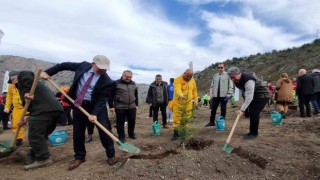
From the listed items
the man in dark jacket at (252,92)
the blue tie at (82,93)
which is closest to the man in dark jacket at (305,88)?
the man in dark jacket at (252,92)

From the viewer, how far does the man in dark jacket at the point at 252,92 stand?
6.63 metres

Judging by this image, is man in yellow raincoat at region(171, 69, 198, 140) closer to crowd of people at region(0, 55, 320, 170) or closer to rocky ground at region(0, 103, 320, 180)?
crowd of people at region(0, 55, 320, 170)

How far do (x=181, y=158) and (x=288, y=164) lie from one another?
186 centimetres

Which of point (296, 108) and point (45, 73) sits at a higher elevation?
point (45, 73)

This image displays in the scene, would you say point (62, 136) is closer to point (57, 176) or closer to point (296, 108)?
point (57, 176)

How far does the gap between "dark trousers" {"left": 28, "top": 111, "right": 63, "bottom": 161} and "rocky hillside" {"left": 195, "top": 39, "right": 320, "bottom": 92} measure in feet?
95.9

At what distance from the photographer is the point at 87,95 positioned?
5316 mm

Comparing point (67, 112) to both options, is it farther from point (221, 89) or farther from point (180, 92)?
point (221, 89)

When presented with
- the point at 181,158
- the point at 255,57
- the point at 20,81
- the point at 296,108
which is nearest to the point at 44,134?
the point at 20,81

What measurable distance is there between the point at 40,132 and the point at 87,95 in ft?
3.58

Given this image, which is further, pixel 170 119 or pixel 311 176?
pixel 170 119

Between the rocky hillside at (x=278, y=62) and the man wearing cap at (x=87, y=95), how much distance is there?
28995 millimetres

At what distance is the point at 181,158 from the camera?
5375 mm

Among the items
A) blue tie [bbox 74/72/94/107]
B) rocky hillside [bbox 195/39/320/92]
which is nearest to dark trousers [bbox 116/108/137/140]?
blue tie [bbox 74/72/94/107]
